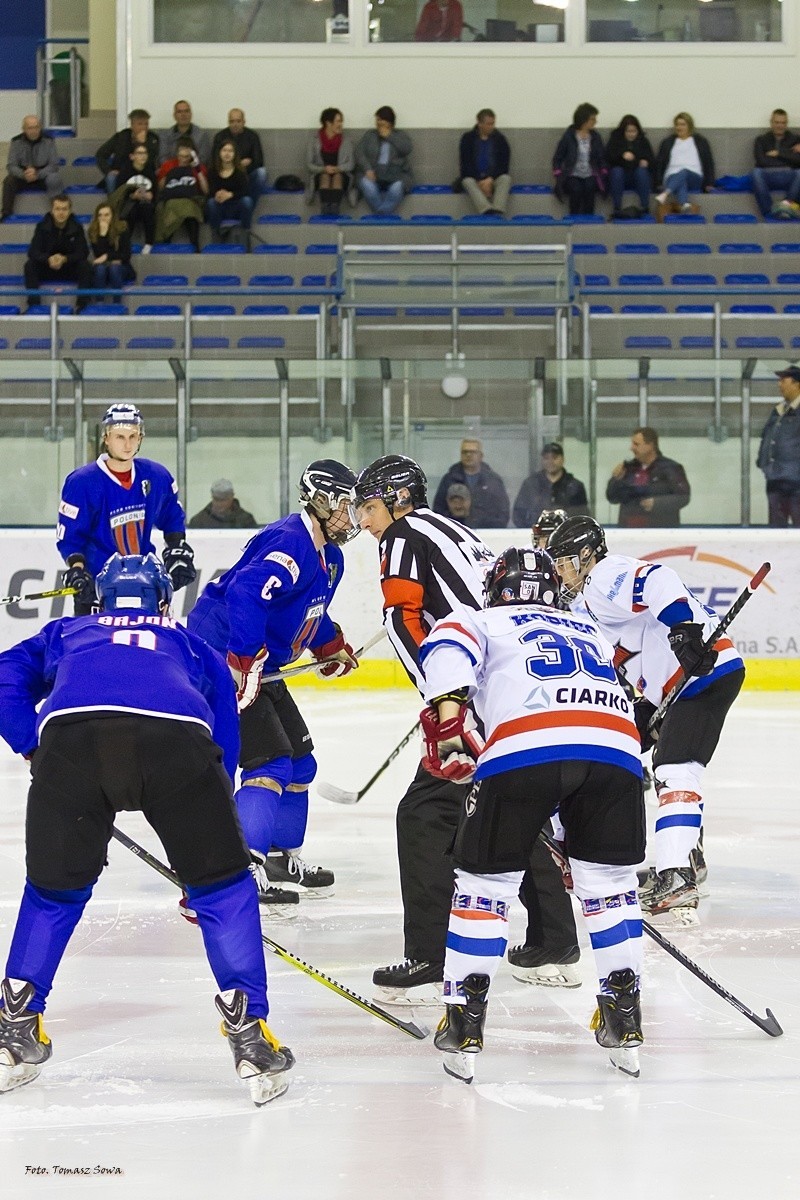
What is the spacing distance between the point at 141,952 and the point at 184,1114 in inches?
49.7

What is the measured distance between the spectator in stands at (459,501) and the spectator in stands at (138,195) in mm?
5219

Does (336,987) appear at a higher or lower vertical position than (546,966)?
higher

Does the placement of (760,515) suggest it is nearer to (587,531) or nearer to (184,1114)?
(587,531)

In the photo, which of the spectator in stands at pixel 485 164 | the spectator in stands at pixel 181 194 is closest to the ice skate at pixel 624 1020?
the spectator in stands at pixel 181 194

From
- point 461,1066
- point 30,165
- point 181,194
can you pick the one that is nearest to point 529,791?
point 461,1066

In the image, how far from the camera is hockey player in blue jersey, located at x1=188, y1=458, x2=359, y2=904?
4.28m

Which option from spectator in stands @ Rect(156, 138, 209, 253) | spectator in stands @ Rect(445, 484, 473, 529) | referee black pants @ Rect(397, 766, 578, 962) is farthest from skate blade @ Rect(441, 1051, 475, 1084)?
spectator in stands @ Rect(156, 138, 209, 253)

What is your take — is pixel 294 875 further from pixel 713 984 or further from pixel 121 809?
pixel 121 809

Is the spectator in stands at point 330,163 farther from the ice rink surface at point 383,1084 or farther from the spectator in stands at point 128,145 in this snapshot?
the ice rink surface at point 383,1084

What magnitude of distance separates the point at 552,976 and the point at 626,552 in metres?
6.30

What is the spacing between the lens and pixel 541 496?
31.8 ft

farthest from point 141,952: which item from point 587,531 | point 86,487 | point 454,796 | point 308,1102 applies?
point 86,487

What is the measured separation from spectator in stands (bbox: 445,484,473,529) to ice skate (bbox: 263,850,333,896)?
16.6 feet

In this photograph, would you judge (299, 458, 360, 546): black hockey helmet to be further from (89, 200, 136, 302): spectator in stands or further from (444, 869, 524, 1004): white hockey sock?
(89, 200, 136, 302): spectator in stands
